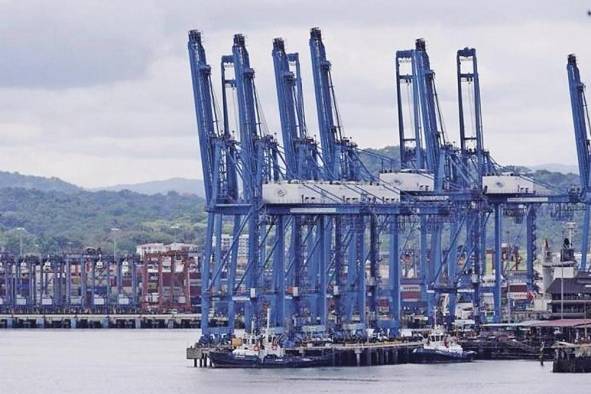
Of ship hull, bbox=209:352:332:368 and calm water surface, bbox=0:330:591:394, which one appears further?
ship hull, bbox=209:352:332:368

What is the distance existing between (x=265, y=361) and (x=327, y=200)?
11367 millimetres

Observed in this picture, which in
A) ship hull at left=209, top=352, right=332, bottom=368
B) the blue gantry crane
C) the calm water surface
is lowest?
the calm water surface

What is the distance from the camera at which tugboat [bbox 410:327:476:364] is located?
460 ft

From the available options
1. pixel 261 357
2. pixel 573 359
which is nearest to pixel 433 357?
pixel 261 357

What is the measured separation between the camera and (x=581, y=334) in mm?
140375

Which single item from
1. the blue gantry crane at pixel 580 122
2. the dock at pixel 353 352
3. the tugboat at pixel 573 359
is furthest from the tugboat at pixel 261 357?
the blue gantry crane at pixel 580 122

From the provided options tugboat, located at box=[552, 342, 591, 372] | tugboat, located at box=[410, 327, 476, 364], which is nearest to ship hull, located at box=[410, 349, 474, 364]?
tugboat, located at box=[410, 327, 476, 364]

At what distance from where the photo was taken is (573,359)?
414ft

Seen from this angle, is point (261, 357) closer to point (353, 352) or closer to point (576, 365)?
point (353, 352)

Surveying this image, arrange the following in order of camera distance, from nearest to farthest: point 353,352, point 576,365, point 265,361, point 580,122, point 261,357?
point 576,365 < point 261,357 < point 265,361 < point 353,352 < point 580,122

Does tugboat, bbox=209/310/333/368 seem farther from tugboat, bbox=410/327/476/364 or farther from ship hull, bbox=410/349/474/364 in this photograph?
tugboat, bbox=410/327/476/364

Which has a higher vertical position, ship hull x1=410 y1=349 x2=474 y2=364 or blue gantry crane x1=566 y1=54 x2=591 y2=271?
blue gantry crane x1=566 y1=54 x2=591 y2=271

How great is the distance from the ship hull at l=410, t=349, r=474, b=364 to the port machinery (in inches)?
155

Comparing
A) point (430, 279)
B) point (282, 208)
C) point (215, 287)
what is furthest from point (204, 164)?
point (430, 279)
